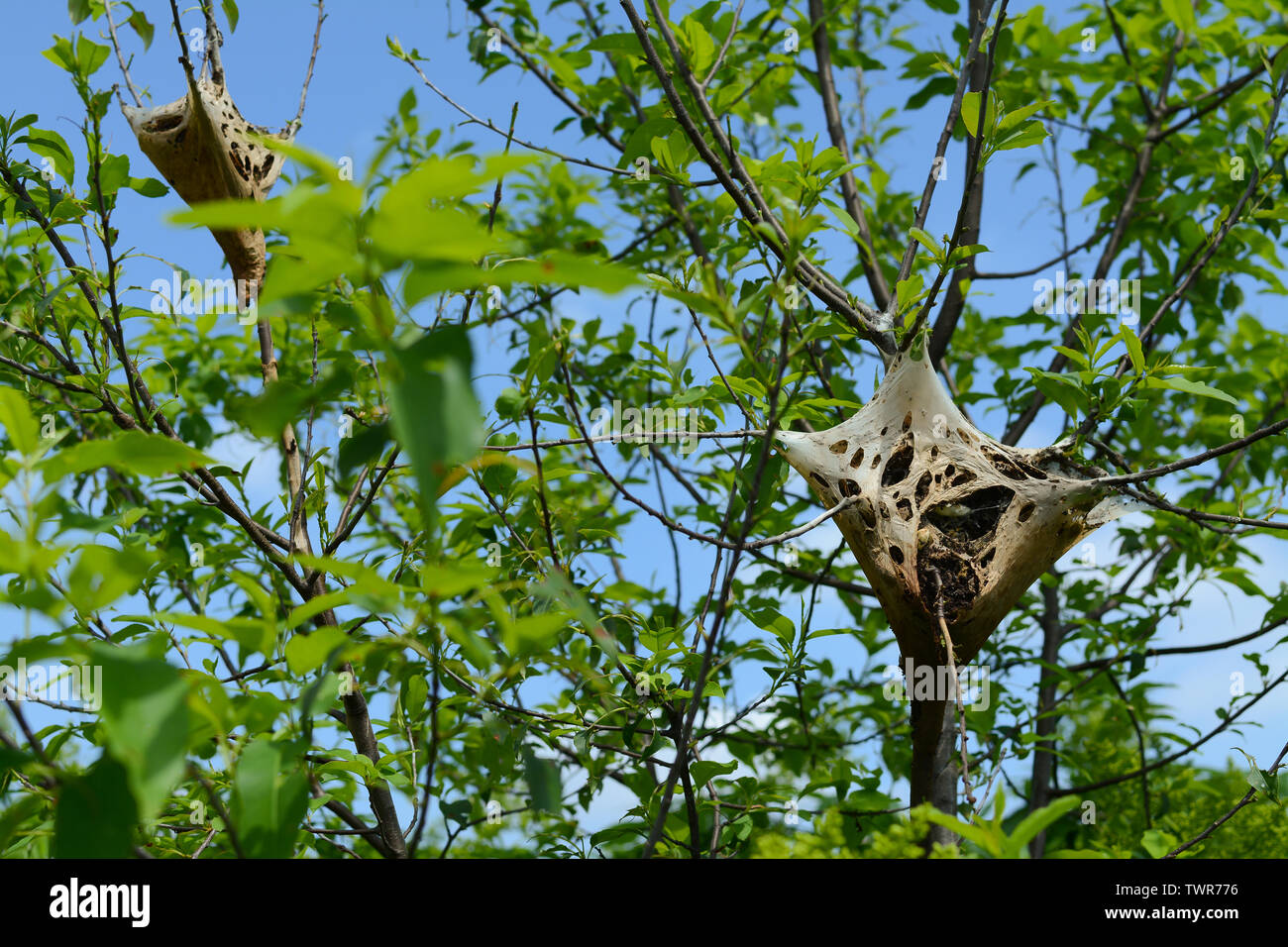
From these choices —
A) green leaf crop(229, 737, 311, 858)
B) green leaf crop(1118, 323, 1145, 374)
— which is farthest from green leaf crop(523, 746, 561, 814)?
green leaf crop(1118, 323, 1145, 374)

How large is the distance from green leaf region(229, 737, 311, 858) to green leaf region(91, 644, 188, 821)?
140mm

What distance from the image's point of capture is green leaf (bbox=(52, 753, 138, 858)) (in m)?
0.92

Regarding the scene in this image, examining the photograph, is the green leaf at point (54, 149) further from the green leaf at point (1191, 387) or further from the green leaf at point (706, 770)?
the green leaf at point (1191, 387)

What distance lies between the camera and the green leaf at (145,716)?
81cm

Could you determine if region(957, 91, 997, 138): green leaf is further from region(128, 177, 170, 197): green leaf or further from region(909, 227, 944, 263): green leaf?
region(128, 177, 170, 197): green leaf

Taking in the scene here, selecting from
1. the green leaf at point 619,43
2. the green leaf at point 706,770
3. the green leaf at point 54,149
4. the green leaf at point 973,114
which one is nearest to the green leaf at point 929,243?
the green leaf at point 973,114

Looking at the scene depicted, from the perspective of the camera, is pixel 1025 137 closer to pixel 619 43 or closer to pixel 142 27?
pixel 619 43

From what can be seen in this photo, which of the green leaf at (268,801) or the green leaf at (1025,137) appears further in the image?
the green leaf at (1025,137)

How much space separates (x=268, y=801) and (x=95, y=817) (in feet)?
0.49

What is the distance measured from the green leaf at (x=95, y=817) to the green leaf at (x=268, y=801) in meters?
0.10

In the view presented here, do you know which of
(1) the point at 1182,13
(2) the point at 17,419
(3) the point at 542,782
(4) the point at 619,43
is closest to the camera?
(2) the point at 17,419

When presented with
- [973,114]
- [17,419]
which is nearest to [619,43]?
[973,114]

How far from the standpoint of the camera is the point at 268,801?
982 mm

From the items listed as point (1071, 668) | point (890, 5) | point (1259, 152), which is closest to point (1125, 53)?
point (890, 5)
